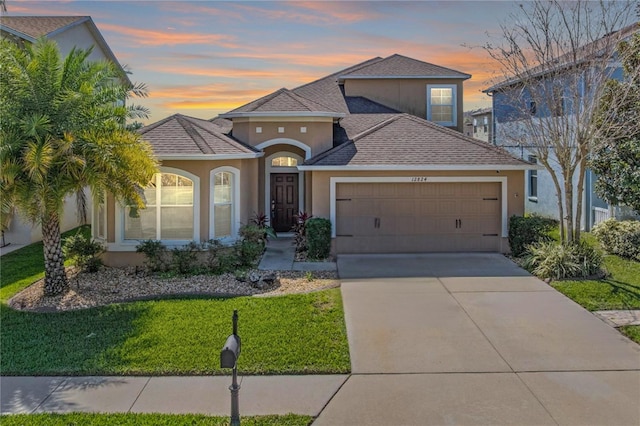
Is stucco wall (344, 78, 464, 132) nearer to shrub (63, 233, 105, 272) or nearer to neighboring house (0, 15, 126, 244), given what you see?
neighboring house (0, 15, 126, 244)

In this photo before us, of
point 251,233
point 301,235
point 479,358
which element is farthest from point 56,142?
point 479,358

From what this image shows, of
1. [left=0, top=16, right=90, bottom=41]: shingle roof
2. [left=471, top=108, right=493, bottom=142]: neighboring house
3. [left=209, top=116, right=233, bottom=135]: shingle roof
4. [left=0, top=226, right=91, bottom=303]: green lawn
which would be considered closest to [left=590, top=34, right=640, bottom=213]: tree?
[left=209, top=116, right=233, bottom=135]: shingle roof

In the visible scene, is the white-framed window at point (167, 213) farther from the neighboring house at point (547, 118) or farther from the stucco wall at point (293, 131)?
the neighboring house at point (547, 118)

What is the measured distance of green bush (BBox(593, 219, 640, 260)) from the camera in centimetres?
1324

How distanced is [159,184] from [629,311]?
11208mm

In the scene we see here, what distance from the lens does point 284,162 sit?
17297 millimetres

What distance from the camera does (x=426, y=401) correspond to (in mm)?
5867

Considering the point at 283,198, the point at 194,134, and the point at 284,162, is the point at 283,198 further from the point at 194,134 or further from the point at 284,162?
the point at 194,134

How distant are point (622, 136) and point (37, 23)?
2026cm

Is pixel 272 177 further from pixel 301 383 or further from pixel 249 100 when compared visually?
pixel 301 383

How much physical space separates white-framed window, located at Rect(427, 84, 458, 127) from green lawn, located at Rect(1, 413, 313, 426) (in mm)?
18082

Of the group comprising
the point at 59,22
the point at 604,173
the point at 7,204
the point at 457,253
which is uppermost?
the point at 59,22

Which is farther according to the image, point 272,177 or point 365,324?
point 272,177

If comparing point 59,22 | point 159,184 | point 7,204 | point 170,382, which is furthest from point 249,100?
point 170,382
